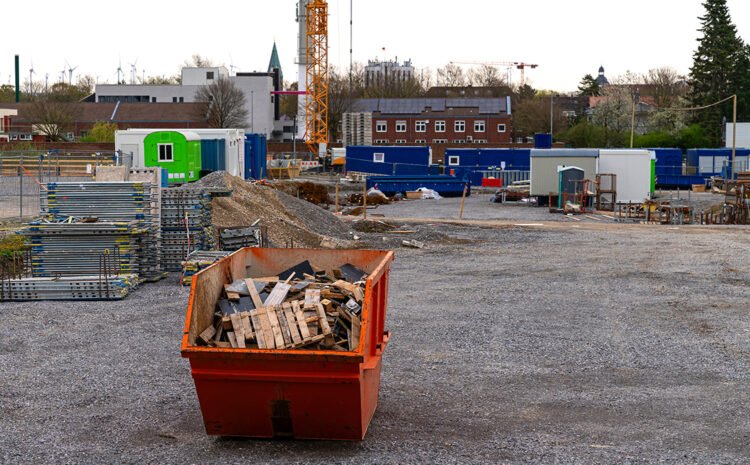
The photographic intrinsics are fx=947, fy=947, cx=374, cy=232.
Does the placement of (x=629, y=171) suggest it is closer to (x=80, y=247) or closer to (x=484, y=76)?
(x=80, y=247)

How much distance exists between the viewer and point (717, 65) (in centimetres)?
9106

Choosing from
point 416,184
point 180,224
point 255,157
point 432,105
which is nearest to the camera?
point 180,224

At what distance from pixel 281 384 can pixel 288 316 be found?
66 cm

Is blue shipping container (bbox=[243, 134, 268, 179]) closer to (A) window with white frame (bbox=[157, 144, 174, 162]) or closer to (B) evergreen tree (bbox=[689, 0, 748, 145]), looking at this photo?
(A) window with white frame (bbox=[157, 144, 174, 162])

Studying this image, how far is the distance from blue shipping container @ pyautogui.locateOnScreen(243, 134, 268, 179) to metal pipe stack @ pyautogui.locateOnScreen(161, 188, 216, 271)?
35.3m

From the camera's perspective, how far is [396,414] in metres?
9.86

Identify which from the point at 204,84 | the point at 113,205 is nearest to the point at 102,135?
the point at 204,84

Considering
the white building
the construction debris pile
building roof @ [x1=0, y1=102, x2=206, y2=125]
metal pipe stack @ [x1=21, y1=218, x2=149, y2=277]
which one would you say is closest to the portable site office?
metal pipe stack @ [x1=21, y1=218, x2=149, y2=277]

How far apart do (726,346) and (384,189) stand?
43034 mm

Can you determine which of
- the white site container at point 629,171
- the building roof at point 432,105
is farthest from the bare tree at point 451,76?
the white site container at point 629,171

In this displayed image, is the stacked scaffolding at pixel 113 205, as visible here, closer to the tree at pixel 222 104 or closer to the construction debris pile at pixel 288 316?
the construction debris pile at pixel 288 316

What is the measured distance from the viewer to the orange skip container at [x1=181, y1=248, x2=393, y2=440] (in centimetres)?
817

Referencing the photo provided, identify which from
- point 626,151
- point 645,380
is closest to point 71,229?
point 645,380

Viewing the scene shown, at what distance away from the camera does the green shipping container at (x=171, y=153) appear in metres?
43.7
